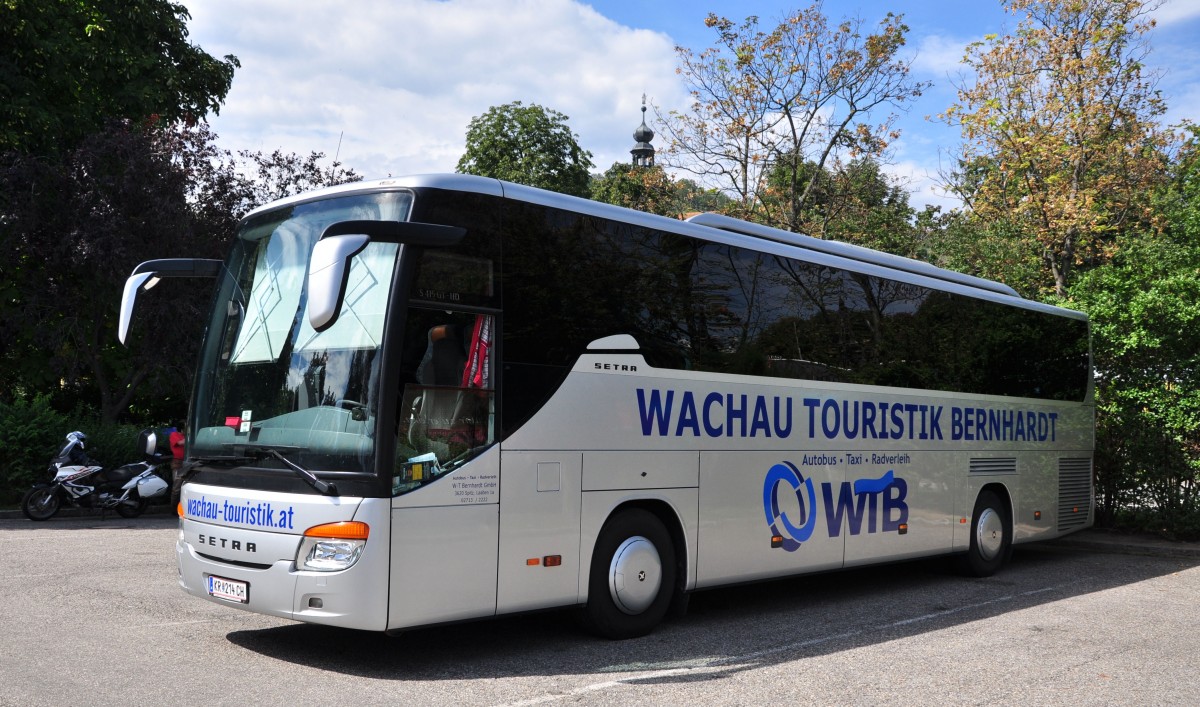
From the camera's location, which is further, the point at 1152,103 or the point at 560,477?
the point at 1152,103

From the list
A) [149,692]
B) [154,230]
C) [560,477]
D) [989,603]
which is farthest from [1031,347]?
[154,230]

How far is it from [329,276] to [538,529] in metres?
2.55

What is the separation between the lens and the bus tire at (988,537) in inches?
486

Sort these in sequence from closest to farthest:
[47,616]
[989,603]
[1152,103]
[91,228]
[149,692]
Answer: [149,692]
[47,616]
[989,603]
[91,228]
[1152,103]

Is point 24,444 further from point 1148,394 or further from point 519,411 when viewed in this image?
point 1148,394

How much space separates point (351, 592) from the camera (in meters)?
6.43

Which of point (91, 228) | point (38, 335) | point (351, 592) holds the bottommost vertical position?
point (351, 592)

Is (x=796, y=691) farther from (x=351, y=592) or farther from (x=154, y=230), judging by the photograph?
(x=154, y=230)

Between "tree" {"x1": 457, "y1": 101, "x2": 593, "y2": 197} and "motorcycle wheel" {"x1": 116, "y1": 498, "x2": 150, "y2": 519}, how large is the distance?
37841 millimetres

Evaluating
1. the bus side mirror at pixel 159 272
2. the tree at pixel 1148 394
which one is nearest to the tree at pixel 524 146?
the tree at pixel 1148 394

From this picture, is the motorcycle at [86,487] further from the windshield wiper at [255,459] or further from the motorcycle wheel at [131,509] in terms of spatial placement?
the windshield wiper at [255,459]

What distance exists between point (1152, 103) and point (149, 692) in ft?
76.5

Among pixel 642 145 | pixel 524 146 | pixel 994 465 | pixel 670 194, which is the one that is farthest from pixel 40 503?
pixel 642 145

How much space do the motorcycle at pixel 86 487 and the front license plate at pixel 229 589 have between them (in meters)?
10.7
